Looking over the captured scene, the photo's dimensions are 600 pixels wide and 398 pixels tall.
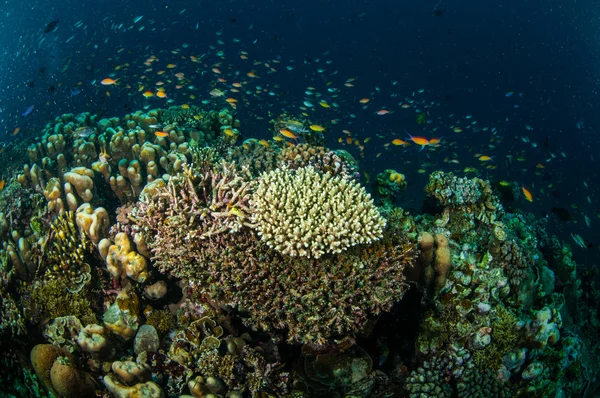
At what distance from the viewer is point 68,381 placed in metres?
3.79

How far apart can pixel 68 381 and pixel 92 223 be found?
276 cm

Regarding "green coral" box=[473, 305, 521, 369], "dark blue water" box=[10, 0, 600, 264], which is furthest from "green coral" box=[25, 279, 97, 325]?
"dark blue water" box=[10, 0, 600, 264]

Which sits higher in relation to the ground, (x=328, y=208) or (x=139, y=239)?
(x=328, y=208)

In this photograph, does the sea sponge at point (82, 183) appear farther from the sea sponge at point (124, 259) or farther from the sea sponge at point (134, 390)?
the sea sponge at point (134, 390)

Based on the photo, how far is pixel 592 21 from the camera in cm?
6088

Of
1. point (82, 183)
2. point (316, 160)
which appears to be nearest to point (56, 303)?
point (82, 183)

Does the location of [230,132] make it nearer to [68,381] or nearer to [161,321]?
[161,321]

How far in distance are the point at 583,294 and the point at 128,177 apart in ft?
46.8

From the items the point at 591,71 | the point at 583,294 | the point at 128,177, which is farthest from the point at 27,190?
the point at 591,71

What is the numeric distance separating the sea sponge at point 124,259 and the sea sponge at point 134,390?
1.63 metres

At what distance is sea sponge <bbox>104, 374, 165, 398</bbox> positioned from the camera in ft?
11.9

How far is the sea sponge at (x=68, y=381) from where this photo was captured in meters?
3.77

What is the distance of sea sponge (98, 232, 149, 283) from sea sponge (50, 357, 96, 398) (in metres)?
1.45

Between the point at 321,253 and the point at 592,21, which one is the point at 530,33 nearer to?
the point at 592,21
